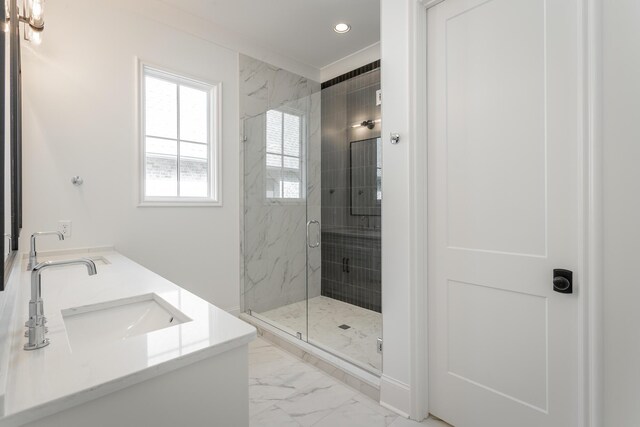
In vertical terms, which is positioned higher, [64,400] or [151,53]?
[151,53]

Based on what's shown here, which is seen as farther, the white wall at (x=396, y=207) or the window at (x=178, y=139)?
the window at (x=178, y=139)

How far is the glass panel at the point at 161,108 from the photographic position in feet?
8.92

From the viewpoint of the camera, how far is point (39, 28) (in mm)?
1734

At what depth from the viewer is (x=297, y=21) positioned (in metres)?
2.95

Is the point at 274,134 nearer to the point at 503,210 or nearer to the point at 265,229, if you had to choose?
the point at 265,229

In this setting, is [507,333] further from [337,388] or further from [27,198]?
[27,198]

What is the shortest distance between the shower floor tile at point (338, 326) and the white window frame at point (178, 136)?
1.28 metres

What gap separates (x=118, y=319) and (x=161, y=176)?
1822 millimetres

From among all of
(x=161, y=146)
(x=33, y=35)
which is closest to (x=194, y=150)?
(x=161, y=146)

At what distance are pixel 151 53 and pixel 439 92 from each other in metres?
2.35

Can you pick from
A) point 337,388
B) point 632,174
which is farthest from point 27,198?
point 632,174

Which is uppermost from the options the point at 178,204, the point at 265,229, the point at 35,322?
the point at 178,204

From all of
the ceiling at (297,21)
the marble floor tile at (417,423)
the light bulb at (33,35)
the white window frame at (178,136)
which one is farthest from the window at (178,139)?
the marble floor tile at (417,423)

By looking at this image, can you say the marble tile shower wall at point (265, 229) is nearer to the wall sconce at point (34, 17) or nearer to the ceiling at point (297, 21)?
the ceiling at point (297, 21)
